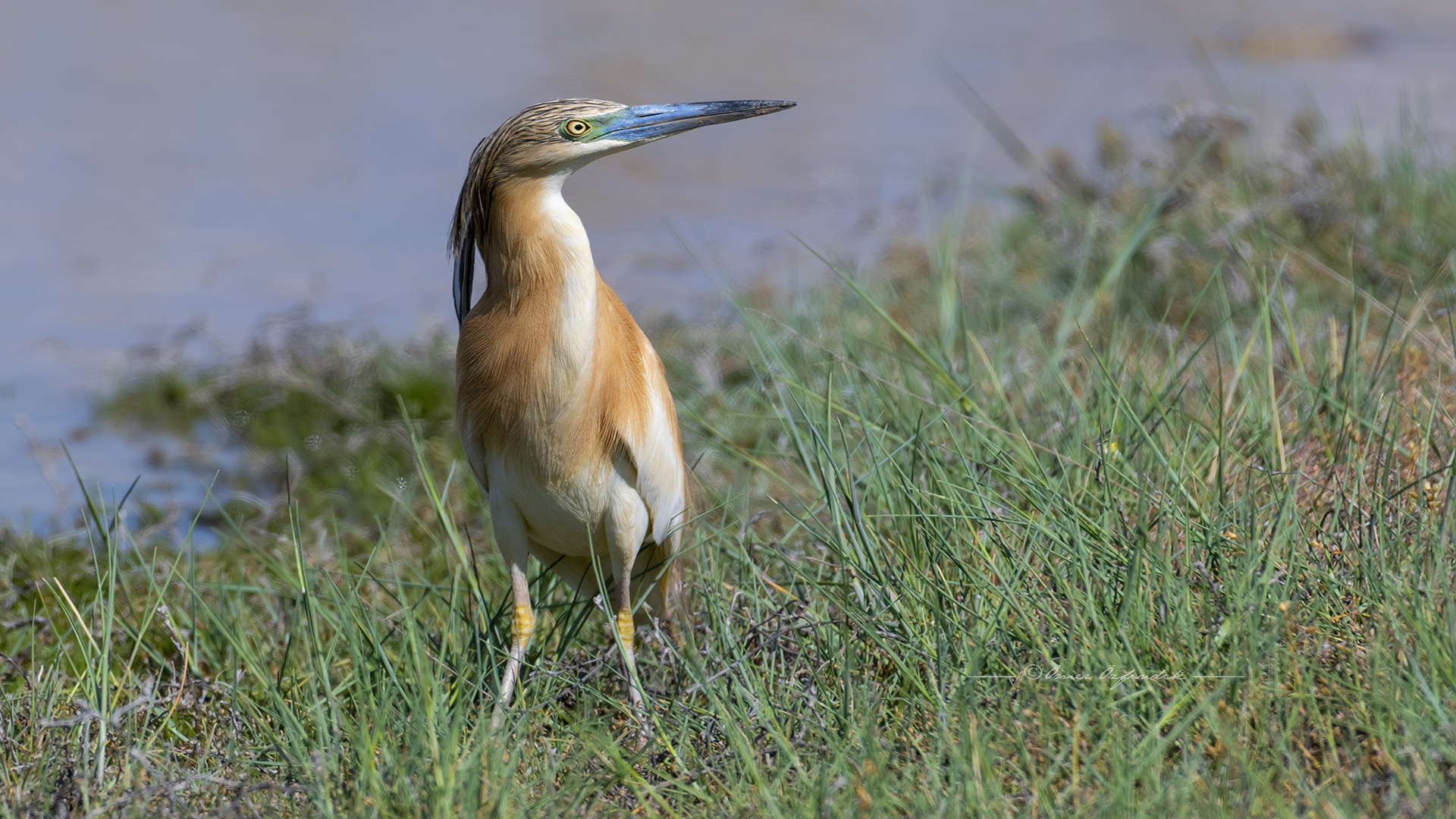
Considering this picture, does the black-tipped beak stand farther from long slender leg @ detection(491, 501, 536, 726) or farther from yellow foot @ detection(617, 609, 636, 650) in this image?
yellow foot @ detection(617, 609, 636, 650)

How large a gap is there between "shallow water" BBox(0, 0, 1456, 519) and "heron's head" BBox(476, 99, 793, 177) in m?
1.38

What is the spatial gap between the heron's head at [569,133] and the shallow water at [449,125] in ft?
4.51

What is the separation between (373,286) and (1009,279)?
3.09m

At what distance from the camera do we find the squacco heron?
2.94 m

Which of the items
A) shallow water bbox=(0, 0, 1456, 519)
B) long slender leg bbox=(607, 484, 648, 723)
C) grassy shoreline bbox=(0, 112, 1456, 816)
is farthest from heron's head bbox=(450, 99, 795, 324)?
shallow water bbox=(0, 0, 1456, 519)

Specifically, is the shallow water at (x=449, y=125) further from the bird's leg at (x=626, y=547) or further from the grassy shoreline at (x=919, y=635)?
the bird's leg at (x=626, y=547)

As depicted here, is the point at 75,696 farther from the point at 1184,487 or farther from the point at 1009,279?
Answer: the point at 1009,279

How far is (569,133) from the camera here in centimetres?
290

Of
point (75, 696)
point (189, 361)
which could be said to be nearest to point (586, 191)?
point (189, 361)

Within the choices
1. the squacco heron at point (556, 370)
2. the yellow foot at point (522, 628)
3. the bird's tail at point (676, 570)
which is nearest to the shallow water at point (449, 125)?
the bird's tail at point (676, 570)

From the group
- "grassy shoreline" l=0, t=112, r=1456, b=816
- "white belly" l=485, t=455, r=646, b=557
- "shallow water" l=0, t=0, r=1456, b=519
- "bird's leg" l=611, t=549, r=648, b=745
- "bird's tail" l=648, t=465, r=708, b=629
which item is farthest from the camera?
"shallow water" l=0, t=0, r=1456, b=519

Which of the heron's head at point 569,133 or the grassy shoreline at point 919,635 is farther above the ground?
the heron's head at point 569,133

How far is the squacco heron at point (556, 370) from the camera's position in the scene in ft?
9.63

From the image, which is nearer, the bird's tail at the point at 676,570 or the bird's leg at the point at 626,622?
the bird's leg at the point at 626,622
